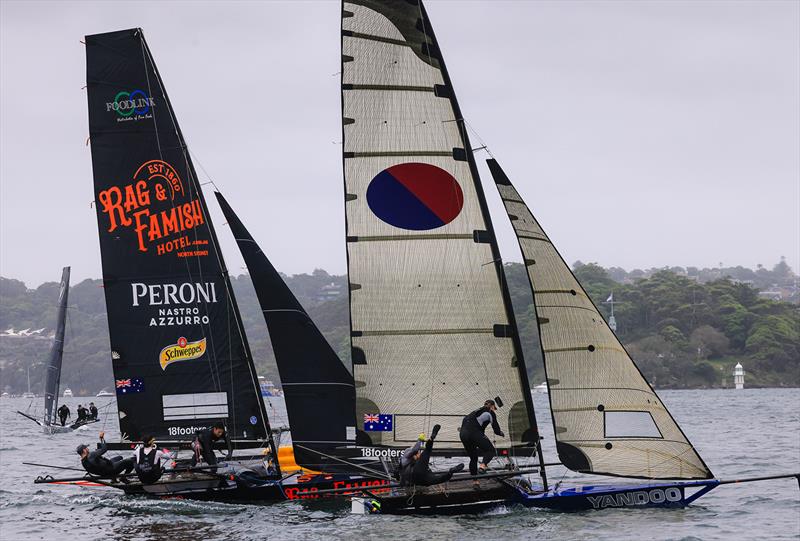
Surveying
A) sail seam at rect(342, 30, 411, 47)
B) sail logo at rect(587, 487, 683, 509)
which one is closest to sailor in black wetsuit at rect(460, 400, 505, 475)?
sail logo at rect(587, 487, 683, 509)

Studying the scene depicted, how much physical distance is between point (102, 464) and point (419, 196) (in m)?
8.56

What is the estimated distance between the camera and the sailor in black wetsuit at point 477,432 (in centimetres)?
2209

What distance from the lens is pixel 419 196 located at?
22656mm

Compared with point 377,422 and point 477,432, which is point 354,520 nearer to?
point 377,422

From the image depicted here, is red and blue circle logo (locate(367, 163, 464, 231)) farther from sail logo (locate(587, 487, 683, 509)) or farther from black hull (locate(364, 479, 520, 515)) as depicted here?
sail logo (locate(587, 487, 683, 509))

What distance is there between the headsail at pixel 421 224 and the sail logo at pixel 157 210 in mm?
5587

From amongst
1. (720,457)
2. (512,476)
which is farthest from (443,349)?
(720,457)

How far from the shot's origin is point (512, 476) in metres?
21.9

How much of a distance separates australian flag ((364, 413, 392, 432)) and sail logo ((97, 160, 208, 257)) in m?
6.26

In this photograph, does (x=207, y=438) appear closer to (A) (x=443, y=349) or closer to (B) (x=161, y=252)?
(B) (x=161, y=252)

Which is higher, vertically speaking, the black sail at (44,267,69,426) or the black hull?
the black sail at (44,267,69,426)

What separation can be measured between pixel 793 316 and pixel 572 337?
133 m

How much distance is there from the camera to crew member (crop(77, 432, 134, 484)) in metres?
24.8

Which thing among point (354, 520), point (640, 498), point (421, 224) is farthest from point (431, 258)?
point (640, 498)
